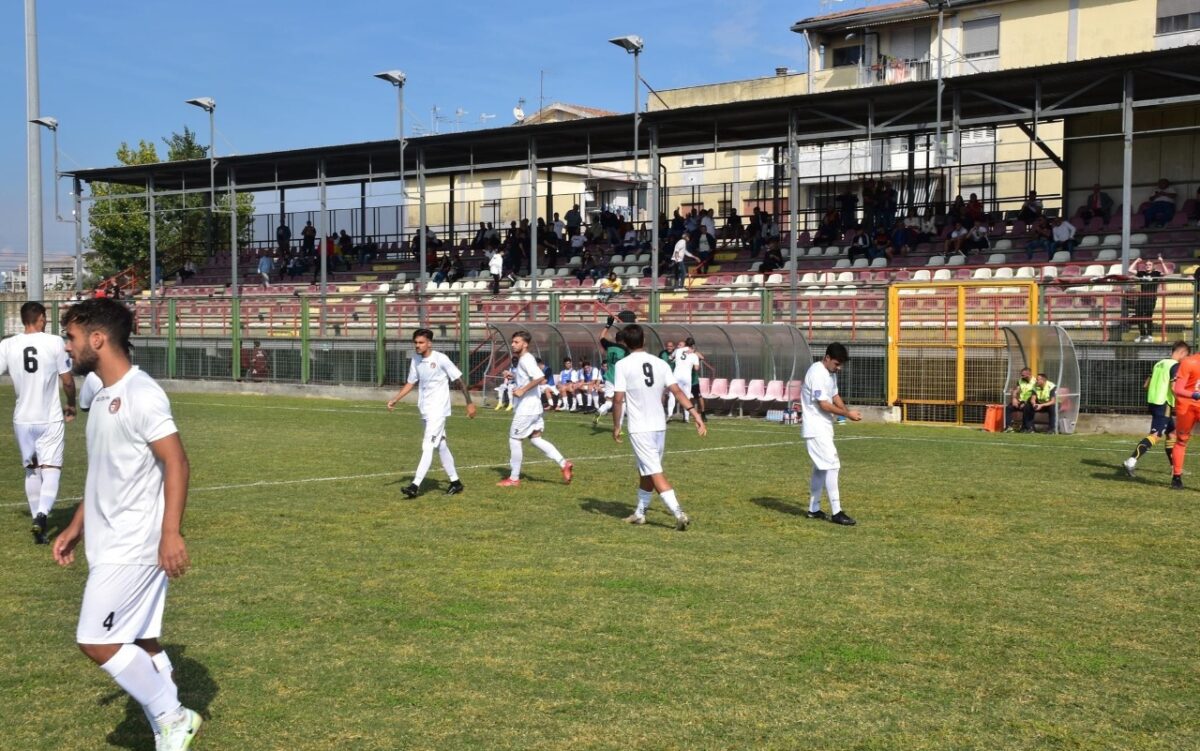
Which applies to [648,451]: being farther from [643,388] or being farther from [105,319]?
[105,319]

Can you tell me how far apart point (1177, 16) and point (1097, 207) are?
59.0ft

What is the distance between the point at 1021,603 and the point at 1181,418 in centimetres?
654

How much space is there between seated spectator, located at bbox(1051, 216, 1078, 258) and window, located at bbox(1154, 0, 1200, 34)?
1952 centimetres

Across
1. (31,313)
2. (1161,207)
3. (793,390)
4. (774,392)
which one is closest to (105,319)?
(31,313)

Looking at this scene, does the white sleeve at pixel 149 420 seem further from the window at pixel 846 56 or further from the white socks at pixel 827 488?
the window at pixel 846 56

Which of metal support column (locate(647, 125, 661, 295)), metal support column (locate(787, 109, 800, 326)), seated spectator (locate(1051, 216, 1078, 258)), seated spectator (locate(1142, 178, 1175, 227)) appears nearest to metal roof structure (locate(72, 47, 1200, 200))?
metal support column (locate(647, 125, 661, 295))

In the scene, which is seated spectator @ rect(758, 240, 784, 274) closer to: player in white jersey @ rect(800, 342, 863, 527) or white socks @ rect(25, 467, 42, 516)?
player in white jersey @ rect(800, 342, 863, 527)

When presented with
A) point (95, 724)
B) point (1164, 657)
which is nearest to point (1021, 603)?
point (1164, 657)

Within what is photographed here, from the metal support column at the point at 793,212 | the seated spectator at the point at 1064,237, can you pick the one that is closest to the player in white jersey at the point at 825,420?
the metal support column at the point at 793,212

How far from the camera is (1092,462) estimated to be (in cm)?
1656

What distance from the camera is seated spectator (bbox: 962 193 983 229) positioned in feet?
102

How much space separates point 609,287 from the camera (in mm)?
30578

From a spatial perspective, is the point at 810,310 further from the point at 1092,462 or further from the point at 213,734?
the point at 213,734

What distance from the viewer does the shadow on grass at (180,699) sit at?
18.5 feet
